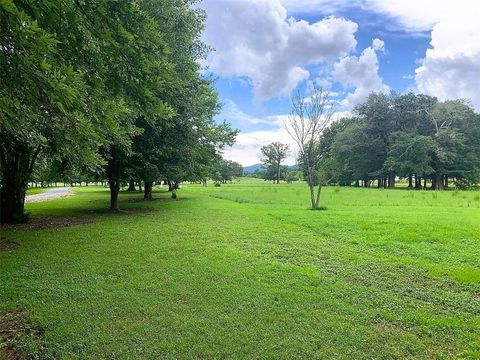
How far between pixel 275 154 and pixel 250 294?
109027 millimetres

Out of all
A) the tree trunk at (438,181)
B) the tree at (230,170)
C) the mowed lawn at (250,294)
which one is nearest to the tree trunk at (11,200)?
the mowed lawn at (250,294)

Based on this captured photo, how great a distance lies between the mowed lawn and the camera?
4.39 metres

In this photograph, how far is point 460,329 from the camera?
4.84m

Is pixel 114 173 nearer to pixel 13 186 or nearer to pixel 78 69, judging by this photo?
pixel 13 186

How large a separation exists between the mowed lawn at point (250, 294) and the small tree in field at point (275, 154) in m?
102

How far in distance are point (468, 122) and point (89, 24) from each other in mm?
66160

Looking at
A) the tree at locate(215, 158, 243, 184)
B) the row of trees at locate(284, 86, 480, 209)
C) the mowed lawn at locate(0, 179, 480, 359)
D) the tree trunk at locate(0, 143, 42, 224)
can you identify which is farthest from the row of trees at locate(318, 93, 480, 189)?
the tree at locate(215, 158, 243, 184)

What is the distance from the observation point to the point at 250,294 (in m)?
5.96

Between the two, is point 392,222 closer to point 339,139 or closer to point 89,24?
point 89,24

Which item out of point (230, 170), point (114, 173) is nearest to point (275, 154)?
point (230, 170)

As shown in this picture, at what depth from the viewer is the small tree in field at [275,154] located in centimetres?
11262

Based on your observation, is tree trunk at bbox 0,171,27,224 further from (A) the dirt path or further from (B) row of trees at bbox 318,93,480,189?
(B) row of trees at bbox 318,93,480,189

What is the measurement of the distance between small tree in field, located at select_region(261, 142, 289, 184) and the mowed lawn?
10229 centimetres

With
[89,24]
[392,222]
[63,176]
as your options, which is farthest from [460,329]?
[63,176]
